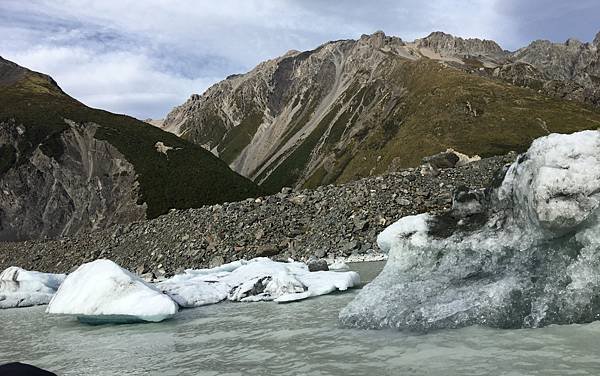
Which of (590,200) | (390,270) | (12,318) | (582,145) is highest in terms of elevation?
(582,145)

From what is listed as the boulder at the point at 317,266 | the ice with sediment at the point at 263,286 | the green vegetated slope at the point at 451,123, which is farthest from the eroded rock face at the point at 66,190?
the green vegetated slope at the point at 451,123

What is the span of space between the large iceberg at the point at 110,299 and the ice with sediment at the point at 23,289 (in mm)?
15819


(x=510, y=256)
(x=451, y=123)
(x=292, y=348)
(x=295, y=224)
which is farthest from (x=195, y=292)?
(x=451, y=123)

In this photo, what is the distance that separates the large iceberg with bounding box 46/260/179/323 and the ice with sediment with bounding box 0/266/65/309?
623 inches

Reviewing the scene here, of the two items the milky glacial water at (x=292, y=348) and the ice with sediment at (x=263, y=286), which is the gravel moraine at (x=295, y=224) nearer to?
the ice with sediment at (x=263, y=286)

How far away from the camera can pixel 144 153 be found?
112 m

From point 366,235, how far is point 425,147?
337 ft

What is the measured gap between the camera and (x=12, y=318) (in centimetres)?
2859

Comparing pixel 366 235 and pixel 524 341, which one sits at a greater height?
pixel 366 235

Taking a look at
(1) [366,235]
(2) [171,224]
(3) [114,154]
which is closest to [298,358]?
(1) [366,235]

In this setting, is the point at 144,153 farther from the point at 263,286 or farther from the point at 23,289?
the point at 263,286

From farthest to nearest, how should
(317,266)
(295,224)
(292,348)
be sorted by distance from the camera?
(295,224) < (317,266) < (292,348)

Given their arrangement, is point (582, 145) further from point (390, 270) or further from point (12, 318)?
point (12, 318)

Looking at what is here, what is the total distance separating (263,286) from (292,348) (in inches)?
453
